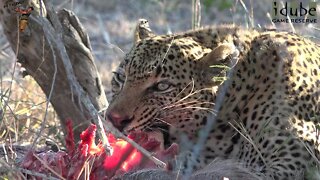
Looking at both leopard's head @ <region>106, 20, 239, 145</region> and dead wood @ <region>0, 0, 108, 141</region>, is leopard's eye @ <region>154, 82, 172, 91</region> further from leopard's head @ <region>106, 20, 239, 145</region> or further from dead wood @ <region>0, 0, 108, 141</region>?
dead wood @ <region>0, 0, 108, 141</region>

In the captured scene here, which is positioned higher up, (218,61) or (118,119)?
(218,61)

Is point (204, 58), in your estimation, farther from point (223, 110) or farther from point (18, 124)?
point (18, 124)

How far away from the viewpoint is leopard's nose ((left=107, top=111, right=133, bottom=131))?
5.14 meters

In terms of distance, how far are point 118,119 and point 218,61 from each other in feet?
2.26

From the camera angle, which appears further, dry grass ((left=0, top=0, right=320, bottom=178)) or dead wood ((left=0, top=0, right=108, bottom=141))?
dry grass ((left=0, top=0, right=320, bottom=178))

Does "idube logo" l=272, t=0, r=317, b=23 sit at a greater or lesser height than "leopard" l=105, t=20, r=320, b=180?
greater

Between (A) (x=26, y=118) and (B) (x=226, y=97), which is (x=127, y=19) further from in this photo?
(B) (x=226, y=97)

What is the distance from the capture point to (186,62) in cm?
545

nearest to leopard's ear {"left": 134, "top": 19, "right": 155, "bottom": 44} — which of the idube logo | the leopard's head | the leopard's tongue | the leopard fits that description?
the leopard

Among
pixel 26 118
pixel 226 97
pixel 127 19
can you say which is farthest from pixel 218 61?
pixel 127 19

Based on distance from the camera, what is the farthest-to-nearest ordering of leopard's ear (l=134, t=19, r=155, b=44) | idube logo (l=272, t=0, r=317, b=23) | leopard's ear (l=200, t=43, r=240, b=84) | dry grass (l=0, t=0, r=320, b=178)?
dry grass (l=0, t=0, r=320, b=178) < idube logo (l=272, t=0, r=317, b=23) < leopard's ear (l=134, t=19, r=155, b=44) < leopard's ear (l=200, t=43, r=240, b=84)

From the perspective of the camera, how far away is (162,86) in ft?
17.7

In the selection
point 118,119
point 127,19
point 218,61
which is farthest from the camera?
point 127,19

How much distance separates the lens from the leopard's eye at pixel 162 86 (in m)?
5.40
